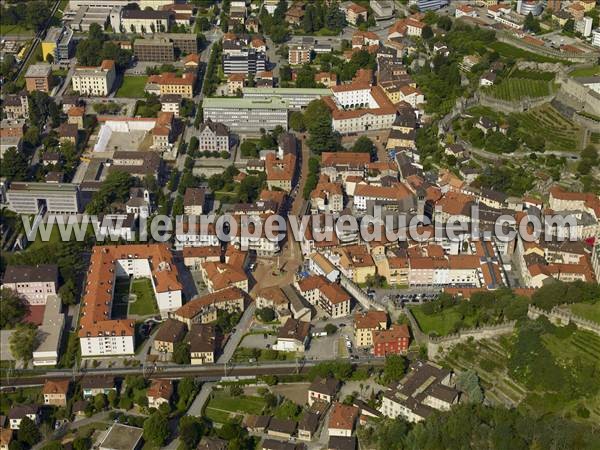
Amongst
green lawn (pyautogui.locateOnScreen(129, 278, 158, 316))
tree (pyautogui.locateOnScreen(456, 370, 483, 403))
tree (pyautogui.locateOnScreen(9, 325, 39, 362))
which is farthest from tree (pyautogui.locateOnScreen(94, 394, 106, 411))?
tree (pyautogui.locateOnScreen(456, 370, 483, 403))

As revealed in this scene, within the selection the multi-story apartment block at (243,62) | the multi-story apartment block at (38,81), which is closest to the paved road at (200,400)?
the multi-story apartment block at (243,62)

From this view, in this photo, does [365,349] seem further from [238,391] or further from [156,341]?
[156,341]

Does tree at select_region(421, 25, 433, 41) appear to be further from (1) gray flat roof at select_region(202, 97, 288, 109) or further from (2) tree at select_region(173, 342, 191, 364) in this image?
(2) tree at select_region(173, 342, 191, 364)

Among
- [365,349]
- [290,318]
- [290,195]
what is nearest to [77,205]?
[290,195]

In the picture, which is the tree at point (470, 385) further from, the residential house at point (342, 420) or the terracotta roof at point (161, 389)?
the terracotta roof at point (161, 389)

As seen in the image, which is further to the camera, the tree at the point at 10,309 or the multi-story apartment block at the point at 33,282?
the multi-story apartment block at the point at 33,282

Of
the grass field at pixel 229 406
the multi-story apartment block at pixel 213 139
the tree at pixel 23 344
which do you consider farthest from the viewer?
the multi-story apartment block at pixel 213 139
